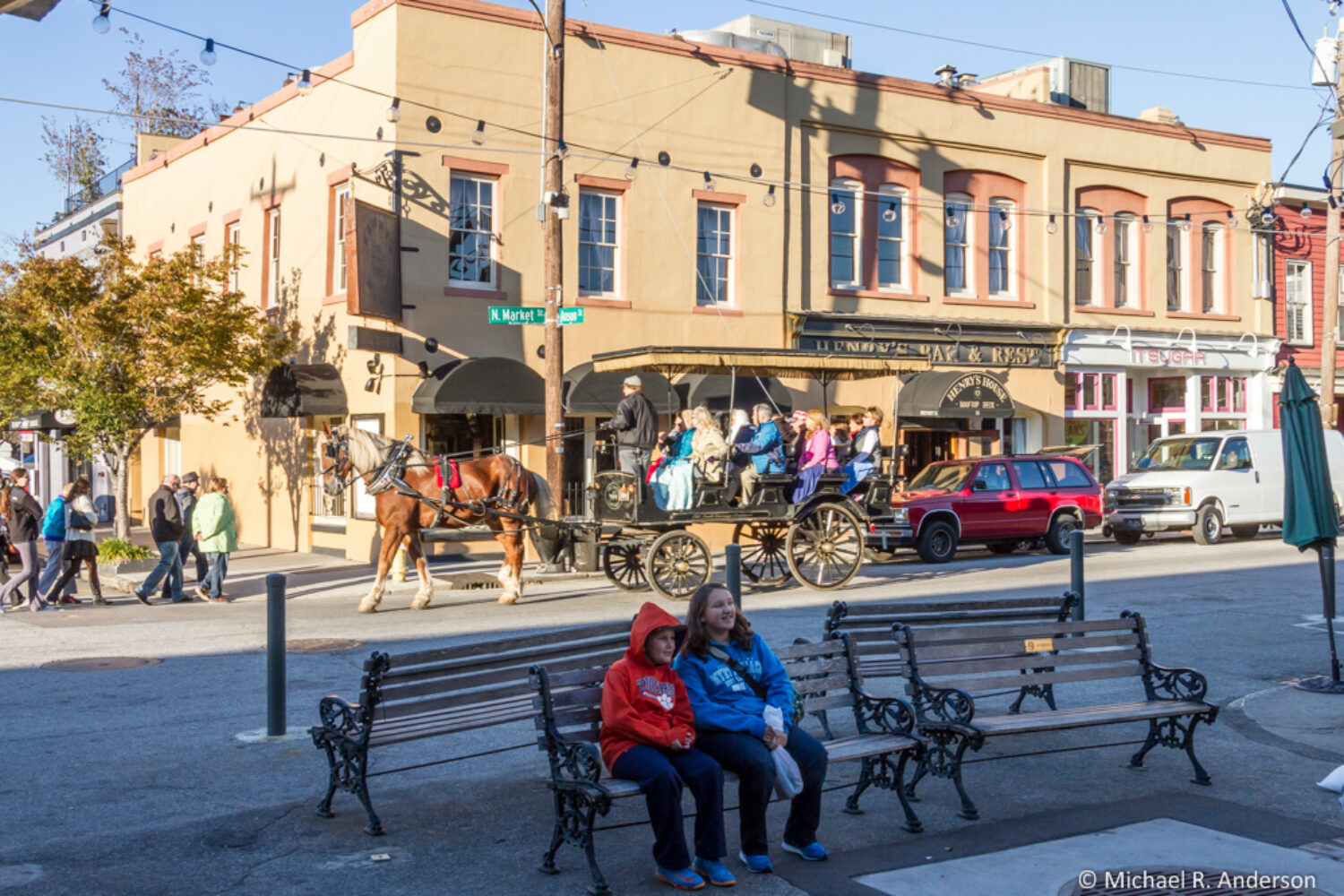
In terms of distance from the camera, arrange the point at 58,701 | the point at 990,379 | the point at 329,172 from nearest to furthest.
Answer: the point at 58,701 → the point at 329,172 → the point at 990,379

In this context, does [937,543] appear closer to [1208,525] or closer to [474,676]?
[1208,525]

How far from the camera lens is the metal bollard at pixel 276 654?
8117mm

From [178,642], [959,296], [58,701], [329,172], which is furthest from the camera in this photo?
[959,296]

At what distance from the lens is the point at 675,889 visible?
564 centimetres

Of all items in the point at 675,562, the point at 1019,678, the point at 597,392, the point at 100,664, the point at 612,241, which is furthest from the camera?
the point at 612,241

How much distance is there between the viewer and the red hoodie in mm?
5844

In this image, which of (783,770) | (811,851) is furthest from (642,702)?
(811,851)

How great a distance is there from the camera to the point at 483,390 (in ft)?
66.3

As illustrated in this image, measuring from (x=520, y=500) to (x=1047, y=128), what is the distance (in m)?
17.9

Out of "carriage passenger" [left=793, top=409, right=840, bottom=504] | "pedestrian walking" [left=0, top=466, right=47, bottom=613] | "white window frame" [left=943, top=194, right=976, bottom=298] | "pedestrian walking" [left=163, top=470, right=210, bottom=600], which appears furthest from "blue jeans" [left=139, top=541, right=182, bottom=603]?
"white window frame" [left=943, top=194, right=976, bottom=298]

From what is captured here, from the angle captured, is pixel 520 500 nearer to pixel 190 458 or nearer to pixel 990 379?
pixel 990 379

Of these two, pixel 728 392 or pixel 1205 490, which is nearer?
pixel 728 392

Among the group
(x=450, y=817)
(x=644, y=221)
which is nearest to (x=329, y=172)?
(x=644, y=221)

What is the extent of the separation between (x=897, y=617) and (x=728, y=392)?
47.8 feet
